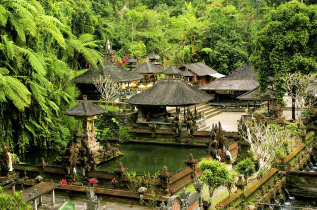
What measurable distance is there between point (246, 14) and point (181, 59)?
14.3 m

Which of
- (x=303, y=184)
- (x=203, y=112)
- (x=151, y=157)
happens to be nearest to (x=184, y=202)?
(x=303, y=184)

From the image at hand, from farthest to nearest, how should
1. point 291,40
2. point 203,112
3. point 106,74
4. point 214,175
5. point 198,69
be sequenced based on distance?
point 198,69
point 203,112
point 106,74
point 291,40
point 214,175

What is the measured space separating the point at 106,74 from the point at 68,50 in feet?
12.6

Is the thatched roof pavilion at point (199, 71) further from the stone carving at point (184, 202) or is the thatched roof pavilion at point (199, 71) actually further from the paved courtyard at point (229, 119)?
the stone carving at point (184, 202)

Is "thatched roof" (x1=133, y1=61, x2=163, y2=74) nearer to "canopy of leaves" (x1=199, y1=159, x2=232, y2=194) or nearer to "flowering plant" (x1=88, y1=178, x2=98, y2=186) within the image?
"flowering plant" (x1=88, y1=178, x2=98, y2=186)

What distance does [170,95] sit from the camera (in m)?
26.8

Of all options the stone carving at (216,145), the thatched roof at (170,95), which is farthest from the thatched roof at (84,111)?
the stone carving at (216,145)

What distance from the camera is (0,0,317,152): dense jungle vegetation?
61.6 ft

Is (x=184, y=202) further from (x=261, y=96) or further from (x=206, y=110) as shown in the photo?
(x=206, y=110)

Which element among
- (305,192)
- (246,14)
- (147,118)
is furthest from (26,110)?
(246,14)

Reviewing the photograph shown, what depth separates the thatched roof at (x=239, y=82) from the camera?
3625 cm

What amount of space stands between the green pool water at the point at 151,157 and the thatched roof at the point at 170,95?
3.16m

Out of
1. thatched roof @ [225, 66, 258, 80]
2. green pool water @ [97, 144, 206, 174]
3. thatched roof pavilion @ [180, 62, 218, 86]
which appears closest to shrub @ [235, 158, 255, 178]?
green pool water @ [97, 144, 206, 174]

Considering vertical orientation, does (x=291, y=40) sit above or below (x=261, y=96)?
above
